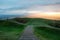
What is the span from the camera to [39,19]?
74.1 inches

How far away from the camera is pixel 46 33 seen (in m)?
1.81

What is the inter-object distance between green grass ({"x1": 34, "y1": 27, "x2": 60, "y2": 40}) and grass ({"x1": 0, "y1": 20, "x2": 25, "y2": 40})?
0.20 meters

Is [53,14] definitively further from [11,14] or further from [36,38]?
[11,14]

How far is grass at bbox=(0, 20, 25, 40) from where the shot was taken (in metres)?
1.80

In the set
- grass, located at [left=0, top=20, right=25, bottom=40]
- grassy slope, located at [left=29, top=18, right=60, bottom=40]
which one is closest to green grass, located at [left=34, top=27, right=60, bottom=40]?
grassy slope, located at [left=29, top=18, right=60, bottom=40]

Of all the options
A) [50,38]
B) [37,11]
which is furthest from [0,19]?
[50,38]

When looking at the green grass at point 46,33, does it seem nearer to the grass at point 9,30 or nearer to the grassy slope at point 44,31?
the grassy slope at point 44,31

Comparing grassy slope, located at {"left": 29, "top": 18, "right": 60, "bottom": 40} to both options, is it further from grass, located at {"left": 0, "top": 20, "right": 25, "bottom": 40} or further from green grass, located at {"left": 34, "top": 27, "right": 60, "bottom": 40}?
grass, located at {"left": 0, "top": 20, "right": 25, "bottom": 40}

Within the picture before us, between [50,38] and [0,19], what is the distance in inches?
26.1

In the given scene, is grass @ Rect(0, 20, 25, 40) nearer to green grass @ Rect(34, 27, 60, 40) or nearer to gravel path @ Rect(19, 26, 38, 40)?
gravel path @ Rect(19, 26, 38, 40)

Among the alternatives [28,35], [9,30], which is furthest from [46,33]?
[9,30]

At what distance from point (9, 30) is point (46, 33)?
45 centimetres

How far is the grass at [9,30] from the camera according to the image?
1.80 meters

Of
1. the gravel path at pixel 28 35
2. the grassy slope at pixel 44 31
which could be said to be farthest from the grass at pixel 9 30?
the grassy slope at pixel 44 31
